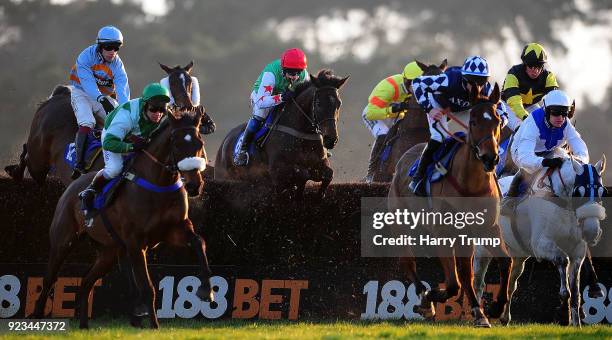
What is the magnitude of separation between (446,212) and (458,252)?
46 cm

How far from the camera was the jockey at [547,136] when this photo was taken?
1224 cm

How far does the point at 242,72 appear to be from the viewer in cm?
4744

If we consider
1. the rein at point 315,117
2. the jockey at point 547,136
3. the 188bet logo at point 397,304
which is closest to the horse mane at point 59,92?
the rein at point 315,117

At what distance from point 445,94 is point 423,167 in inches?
28.3

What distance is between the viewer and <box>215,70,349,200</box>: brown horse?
13.3 m

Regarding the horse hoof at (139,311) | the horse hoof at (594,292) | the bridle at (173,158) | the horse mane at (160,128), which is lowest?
the horse hoof at (139,311)

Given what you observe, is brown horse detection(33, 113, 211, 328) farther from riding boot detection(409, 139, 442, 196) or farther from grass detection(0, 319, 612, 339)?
riding boot detection(409, 139, 442, 196)

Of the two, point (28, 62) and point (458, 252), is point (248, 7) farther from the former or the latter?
point (458, 252)

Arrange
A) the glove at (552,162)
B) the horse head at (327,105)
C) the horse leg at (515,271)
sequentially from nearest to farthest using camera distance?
the glove at (552,162), the horse leg at (515,271), the horse head at (327,105)

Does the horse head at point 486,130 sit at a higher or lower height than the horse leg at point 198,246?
higher

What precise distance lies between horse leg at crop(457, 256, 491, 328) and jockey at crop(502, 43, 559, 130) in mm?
3998

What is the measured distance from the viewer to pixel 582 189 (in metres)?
11.6

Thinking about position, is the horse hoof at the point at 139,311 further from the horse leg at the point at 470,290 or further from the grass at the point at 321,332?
the horse leg at the point at 470,290

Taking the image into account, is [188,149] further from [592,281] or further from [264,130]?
[592,281]
